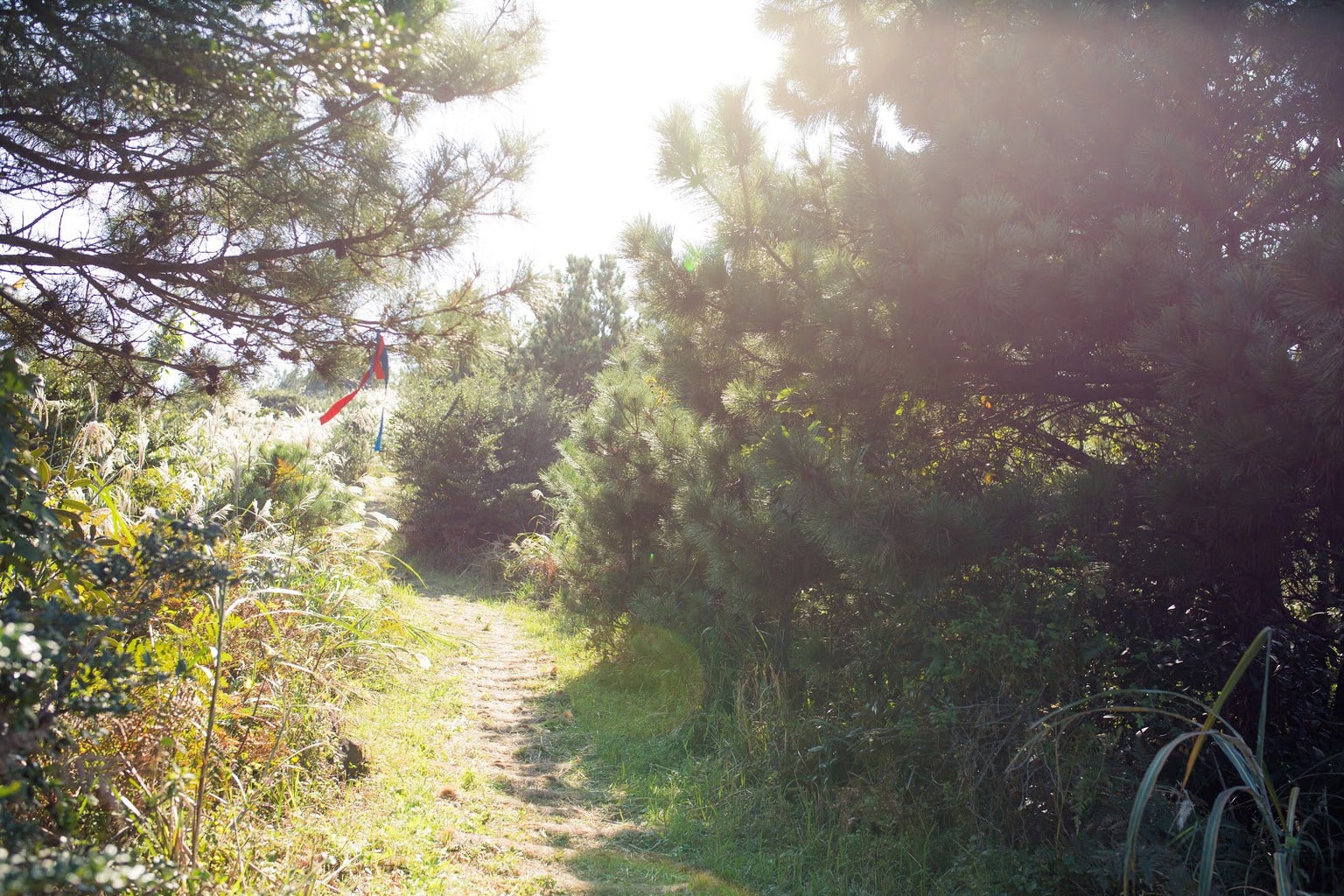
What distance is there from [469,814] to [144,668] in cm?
190

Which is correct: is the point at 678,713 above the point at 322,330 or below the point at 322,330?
below

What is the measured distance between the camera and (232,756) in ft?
11.8

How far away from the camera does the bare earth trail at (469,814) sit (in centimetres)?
344

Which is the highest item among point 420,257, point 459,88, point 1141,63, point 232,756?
point 1141,63

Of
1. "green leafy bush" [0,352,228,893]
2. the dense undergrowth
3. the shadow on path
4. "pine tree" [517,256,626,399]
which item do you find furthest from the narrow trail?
"pine tree" [517,256,626,399]

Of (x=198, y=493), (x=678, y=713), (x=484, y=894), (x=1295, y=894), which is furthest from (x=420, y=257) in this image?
(x=1295, y=894)

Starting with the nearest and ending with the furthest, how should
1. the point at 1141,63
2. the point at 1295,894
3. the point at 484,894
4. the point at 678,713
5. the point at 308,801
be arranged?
the point at 1295,894 → the point at 484,894 → the point at 308,801 → the point at 1141,63 → the point at 678,713

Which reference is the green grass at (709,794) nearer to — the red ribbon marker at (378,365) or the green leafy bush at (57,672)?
the green leafy bush at (57,672)

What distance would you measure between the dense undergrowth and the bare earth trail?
0.25 metres

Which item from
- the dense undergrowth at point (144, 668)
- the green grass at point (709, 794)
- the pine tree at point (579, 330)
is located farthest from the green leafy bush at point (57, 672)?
the pine tree at point (579, 330)

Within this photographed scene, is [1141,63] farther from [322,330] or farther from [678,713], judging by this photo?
[678,713]

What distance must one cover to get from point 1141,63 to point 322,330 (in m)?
4.43

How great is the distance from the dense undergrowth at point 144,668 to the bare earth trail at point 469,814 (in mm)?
248

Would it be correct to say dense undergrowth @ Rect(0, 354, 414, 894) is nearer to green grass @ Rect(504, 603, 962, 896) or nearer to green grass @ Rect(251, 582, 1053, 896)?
green grass @ Rect(251, 582, 1053, 896)
